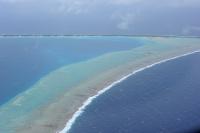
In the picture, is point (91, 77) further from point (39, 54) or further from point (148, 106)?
point (39, 54)

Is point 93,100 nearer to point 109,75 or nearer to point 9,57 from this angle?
point 109,75

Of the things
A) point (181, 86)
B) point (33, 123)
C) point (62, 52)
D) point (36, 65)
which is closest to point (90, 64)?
point (36, 65)

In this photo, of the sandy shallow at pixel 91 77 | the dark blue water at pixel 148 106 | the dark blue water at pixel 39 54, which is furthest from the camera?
the dark blue water at pixel 39 54

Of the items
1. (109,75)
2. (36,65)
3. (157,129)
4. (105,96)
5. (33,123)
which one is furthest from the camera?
(36,65)

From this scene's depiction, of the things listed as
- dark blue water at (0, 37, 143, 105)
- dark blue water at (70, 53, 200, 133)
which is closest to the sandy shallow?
dark blue water at (70, 53, 200, 133)

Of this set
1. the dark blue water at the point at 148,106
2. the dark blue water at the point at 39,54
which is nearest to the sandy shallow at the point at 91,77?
the dark blue water at the point at 148,106

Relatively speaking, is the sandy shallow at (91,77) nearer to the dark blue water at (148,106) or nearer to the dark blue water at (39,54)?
the dark blue water at (148,106)
